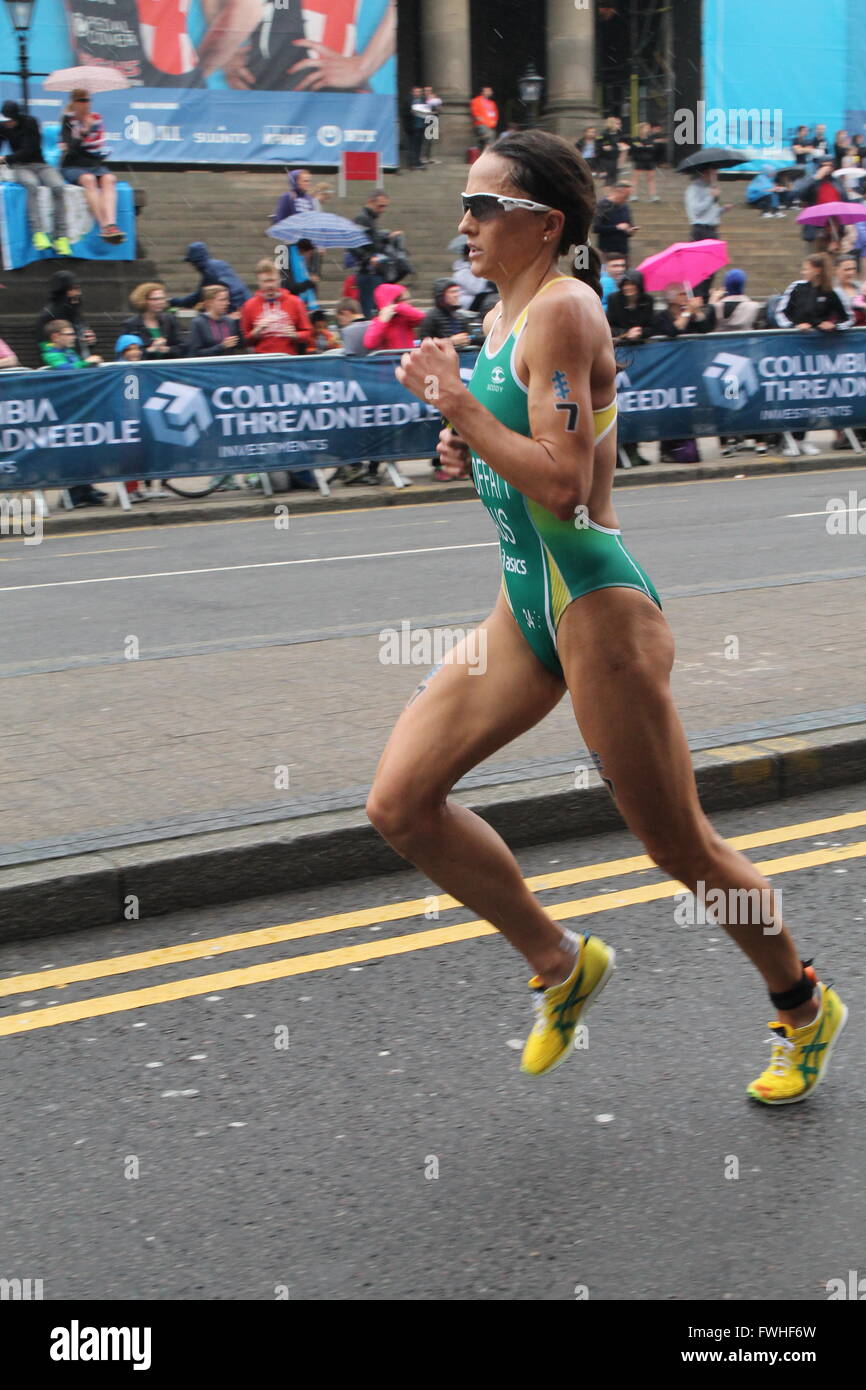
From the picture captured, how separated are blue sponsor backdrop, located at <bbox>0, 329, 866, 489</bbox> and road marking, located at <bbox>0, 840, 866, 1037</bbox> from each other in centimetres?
1089

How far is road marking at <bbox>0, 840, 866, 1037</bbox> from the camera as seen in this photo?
4.11 meters

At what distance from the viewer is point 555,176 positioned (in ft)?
10.9

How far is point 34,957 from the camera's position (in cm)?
453

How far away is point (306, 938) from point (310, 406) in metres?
11.9

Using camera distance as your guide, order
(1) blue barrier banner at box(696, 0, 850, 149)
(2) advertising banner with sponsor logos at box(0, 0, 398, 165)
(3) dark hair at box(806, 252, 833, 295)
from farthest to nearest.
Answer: (1) blue barrier banner at box(696, 0, 850, 149) < (2) advertising banner with sponsor logos at box(0, 0, 398, 165) < (3) dark hair at box(806, 252, 833, 295)

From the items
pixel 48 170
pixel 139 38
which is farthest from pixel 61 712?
pixel 139 38

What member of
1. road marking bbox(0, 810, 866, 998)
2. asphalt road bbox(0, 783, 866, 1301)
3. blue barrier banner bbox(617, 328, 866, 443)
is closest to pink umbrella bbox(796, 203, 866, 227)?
blue barrier banner bbox(617, 328, 866, 443)

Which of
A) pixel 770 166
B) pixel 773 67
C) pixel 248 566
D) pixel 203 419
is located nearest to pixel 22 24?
pixel 203 419

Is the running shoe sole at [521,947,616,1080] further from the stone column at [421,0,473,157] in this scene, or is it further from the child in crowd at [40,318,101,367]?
the stone column at [421,0,473,157]

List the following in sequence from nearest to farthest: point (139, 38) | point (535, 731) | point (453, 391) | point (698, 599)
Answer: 1. point (453, 391)
2. point (535, 731)
3. point (698, 599)
4. point (139, 38)

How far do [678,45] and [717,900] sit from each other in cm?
3539

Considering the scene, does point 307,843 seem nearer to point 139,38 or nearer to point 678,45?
point 139,38

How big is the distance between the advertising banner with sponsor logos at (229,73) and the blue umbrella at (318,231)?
699 centimetres

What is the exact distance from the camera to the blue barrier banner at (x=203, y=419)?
14734 mm
